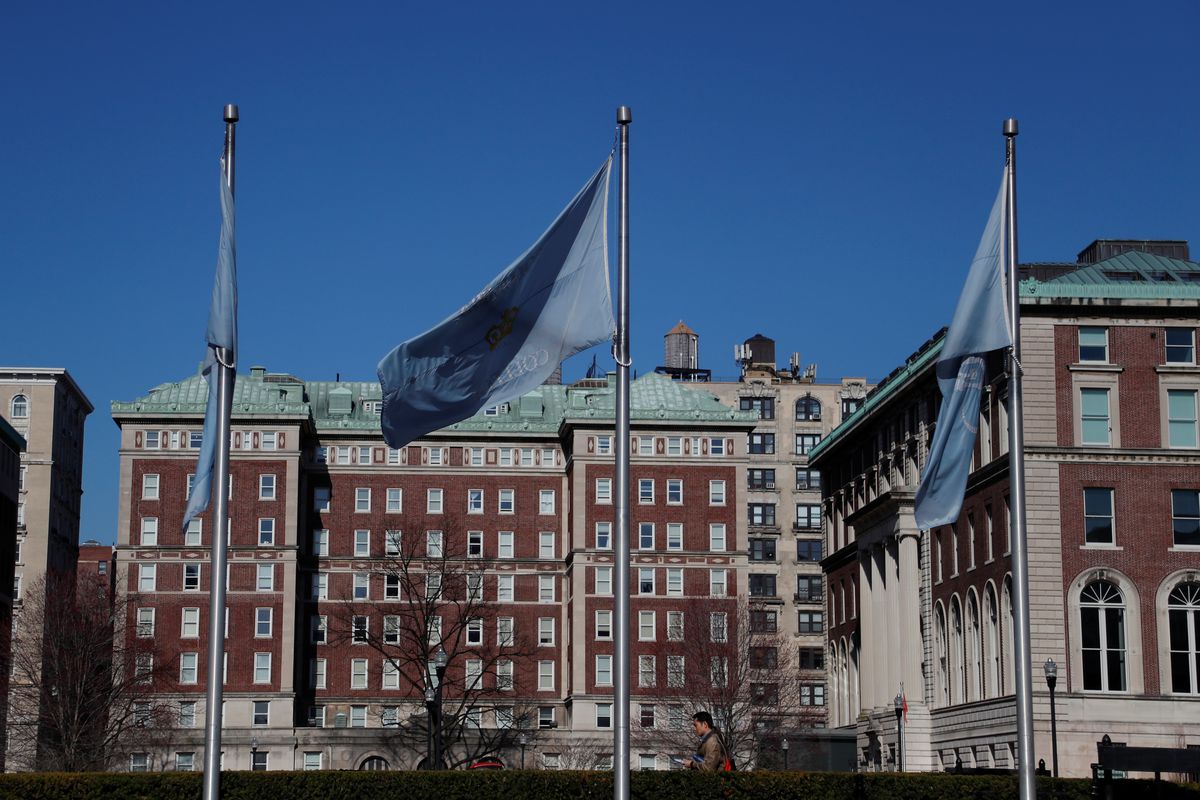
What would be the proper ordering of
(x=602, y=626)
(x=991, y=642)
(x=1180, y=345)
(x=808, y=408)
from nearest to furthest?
(x=1180, y=345)
(x=991, y=642)
(x=602, y=626)
(x=808, y=408)

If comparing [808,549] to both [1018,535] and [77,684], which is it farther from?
[1018,535]

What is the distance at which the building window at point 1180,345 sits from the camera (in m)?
76.9

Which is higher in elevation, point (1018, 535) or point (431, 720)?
point (1018, 535)

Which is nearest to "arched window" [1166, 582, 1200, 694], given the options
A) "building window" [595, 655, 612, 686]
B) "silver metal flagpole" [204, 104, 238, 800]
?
"silver metal flagpole" [204, 104, 238, 800]

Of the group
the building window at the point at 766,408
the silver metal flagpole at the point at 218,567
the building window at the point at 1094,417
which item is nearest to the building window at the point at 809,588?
the building window at the point at 766,408

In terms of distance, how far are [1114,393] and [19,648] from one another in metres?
64.4

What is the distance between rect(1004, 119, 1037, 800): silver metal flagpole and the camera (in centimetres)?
2747

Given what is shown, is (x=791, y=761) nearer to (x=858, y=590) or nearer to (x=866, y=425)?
(x=858, y=590)

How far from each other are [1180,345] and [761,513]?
7843cm

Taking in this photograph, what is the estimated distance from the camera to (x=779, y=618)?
15050 cm

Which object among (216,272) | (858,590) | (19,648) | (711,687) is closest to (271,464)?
(19,648)

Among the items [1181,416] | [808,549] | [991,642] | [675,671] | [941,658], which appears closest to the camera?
[1181,416]

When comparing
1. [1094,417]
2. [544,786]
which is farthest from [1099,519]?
[544,786]

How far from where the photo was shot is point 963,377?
2909 cm
